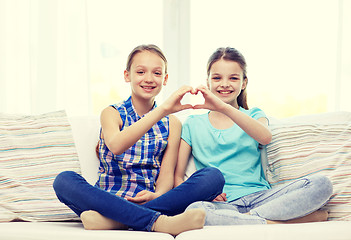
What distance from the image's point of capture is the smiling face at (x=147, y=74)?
1920mm

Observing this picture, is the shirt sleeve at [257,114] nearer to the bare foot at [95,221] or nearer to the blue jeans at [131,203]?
the blue jeans at [131,203]

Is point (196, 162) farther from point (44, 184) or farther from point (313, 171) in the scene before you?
point (44, 184)

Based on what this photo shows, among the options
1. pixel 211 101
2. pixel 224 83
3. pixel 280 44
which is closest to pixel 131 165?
pixel 211 101

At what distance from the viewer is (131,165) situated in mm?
1844

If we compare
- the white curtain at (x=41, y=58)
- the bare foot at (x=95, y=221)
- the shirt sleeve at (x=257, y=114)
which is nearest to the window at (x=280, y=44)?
the white curtain at (x=41, y=58)

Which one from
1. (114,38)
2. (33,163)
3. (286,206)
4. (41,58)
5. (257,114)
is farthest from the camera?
(114,38)

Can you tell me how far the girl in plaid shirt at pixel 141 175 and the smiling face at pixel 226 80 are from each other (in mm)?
237

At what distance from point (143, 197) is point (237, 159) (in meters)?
0.50

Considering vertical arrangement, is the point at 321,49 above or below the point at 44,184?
above

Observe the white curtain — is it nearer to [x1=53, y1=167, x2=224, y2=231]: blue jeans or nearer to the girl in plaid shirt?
the girl in plaid shirt

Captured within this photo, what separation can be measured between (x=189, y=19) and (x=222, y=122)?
1.25 metres

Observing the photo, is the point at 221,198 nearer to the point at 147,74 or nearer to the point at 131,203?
the point at 131,203

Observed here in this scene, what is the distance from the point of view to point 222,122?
206 cm

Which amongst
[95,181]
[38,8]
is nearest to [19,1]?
[38,8]
